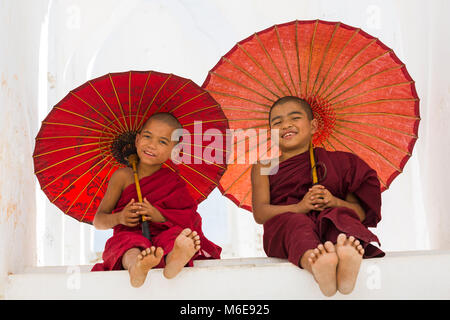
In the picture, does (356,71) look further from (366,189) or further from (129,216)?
(129,216)

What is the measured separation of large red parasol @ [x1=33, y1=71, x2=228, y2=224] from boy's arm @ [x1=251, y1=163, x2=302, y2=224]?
205 mm

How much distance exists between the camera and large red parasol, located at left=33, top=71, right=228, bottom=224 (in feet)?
8.63

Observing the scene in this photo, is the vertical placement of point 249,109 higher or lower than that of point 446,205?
higher

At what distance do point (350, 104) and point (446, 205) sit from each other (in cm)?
77

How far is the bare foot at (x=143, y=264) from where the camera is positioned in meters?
2.08

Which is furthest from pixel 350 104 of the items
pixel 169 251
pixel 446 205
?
pixel 169 251

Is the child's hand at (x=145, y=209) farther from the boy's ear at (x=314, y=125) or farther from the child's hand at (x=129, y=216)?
the boy's ear at (x=314, y=125)

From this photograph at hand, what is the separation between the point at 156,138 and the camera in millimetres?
2742

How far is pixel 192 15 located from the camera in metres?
4.32

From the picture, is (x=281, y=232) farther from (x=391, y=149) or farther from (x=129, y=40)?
(x=129, y=40)

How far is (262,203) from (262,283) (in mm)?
581

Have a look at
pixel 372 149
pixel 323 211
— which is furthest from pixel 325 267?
pixel 372 149

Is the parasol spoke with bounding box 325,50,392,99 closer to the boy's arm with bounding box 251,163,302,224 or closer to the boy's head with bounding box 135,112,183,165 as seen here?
the boy's arm with bounding box 251,163,302,224

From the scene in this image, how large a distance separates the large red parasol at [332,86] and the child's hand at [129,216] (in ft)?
2.43
